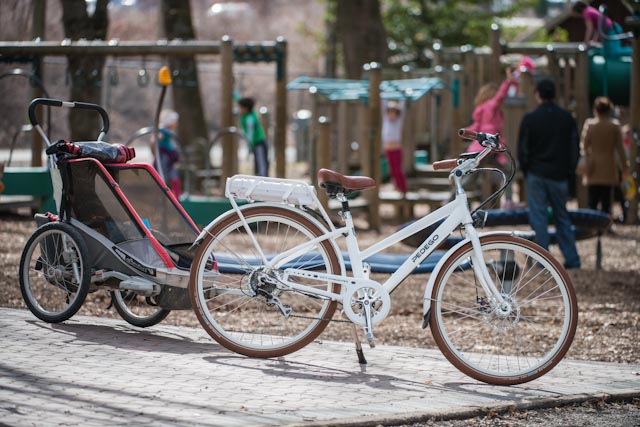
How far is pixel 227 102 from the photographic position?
1338 cm

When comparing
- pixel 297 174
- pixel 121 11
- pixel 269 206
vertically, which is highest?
pixel 121 11

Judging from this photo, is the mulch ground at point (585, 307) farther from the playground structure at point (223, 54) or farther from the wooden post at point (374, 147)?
the wooden post at point (374, 147)

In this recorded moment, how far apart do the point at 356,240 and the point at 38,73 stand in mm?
9662

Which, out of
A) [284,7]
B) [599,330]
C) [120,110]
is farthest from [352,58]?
[284,7]

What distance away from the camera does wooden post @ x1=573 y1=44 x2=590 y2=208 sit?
1639 cm

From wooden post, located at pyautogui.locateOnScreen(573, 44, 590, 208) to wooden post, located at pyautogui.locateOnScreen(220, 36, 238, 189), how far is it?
554 cm

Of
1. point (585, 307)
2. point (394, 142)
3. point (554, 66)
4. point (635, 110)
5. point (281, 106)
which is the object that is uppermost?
point (554, 66)

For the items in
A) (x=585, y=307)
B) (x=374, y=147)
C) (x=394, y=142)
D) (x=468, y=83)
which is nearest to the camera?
(x=585, y=307)

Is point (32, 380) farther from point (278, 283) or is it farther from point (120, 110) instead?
point (120, 110)

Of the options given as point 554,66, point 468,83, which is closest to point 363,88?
point 468,83

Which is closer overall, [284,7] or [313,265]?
[313,265]

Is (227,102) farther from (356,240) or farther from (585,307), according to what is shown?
(356,240)

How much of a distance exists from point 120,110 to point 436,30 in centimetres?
979

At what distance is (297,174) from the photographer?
85.2 feet
